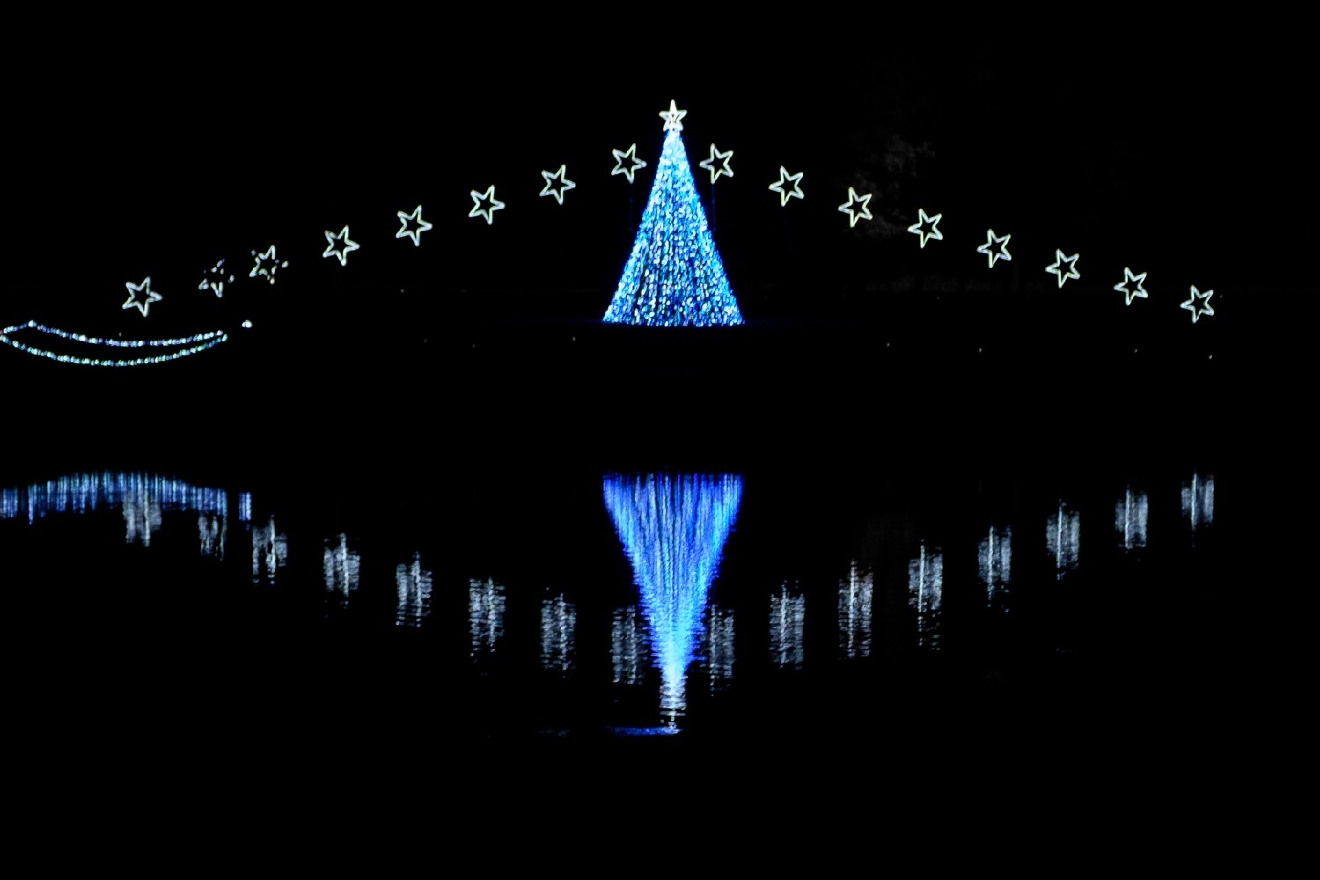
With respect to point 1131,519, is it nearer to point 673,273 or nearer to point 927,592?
point 927,592

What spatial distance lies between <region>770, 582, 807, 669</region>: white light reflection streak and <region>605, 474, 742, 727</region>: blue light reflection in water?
0.29m

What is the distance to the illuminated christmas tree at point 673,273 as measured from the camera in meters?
15.8

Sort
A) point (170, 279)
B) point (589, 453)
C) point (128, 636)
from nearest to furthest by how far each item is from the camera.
→ point (128, 636), point (589, 453), point (170, 279)

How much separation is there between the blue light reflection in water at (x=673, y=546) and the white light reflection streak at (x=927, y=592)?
849 millimetres

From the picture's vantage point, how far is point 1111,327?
64.7 feet

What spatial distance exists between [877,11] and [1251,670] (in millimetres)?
17290

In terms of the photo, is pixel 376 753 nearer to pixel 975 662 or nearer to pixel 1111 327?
pixel 975 662

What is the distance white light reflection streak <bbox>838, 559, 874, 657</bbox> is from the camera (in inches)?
238

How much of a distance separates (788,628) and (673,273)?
33.2 feet

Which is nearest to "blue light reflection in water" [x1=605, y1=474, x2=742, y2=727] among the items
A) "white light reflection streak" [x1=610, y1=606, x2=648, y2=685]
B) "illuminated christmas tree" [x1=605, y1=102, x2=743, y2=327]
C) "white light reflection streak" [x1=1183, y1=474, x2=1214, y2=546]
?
"white light reflection streak" [x1=610, y1=606, x2=648, y2=685]

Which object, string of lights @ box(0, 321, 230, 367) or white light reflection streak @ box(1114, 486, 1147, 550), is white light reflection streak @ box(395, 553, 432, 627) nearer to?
white light reflection streak @ box(1114, 486, 1147, 550)

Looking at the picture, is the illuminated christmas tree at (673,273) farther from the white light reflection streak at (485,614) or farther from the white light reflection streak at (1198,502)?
the white light reflection streak at (485,614)

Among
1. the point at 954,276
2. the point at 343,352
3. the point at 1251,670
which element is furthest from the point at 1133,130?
the point at 1251,670

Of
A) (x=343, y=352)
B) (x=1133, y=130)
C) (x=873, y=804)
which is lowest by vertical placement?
(x=873, y=804)
